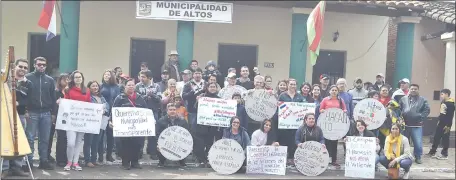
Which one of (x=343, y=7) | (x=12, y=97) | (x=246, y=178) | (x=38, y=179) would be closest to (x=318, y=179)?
(x=246, y=178)

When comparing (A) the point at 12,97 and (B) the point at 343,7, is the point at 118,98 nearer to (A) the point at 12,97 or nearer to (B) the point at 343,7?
(A) the point at 12,97

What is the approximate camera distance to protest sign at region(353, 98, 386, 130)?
877 centimetres

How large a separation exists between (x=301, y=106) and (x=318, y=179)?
57.0 inches

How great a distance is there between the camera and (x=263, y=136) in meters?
8.19

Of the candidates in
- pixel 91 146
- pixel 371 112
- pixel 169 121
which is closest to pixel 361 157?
pixel 371 112

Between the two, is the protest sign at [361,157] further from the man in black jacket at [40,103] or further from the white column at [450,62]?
the white column at [450,62]

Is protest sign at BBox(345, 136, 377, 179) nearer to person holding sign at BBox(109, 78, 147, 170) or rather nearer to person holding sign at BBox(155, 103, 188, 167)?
person holding sign at BBox(155, 103, 188, 167)

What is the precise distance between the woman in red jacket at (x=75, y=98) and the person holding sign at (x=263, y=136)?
9.53ft

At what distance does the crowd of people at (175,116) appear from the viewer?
704cm

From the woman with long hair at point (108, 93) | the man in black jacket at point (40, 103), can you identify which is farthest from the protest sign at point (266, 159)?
the man in black jacket at point (40, 103)

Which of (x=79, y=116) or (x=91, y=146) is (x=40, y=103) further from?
(x=91, y=146)

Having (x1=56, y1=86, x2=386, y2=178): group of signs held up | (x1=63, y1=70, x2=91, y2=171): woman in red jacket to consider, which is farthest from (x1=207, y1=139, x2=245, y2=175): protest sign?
(x1=63, y1=70, x2=91, y2=171): woman in red jacket

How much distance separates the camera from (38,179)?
676cm

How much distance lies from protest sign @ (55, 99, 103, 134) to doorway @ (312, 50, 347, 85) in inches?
328
